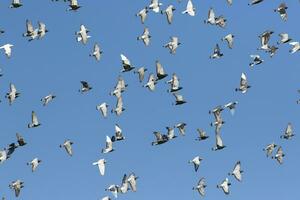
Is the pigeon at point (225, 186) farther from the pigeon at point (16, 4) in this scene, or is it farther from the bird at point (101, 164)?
the pigeon at point (16, 4)

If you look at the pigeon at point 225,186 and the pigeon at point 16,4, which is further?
the pigeon at point 225,186

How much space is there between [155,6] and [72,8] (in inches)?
502

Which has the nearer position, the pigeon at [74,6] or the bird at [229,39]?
the pigeon at [74,6]

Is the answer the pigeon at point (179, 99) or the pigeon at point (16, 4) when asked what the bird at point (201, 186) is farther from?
the pigeon at point (16, 4)

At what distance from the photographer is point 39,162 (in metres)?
128

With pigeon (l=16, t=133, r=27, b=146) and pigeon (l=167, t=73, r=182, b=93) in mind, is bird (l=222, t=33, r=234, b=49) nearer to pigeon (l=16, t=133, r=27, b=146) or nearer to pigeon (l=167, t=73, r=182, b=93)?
pigeon (l=167, t=73, r=182, b=93)

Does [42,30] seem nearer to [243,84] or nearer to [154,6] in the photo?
[154,6]

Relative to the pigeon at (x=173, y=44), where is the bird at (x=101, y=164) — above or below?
below

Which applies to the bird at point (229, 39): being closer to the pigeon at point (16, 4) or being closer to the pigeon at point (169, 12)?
the pigeon at point (169, 12)

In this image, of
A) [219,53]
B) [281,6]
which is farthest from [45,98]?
[281,6]

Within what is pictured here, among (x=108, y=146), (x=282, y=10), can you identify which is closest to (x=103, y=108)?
(x=108, y=146)

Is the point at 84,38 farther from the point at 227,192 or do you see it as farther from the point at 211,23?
the point at 227,192

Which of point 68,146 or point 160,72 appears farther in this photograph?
point 68,146

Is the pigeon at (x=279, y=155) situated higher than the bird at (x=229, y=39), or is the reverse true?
the bird at (x=229, y=39)
